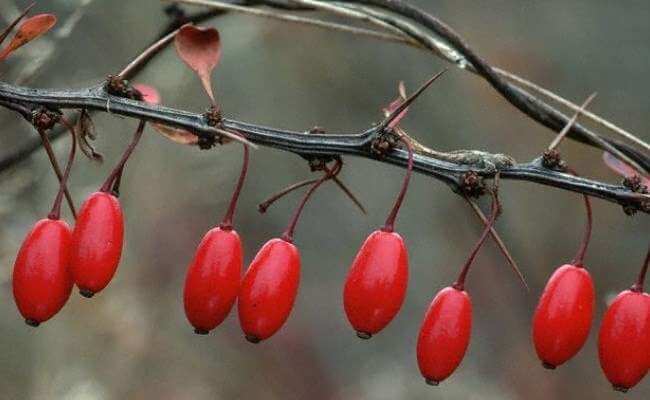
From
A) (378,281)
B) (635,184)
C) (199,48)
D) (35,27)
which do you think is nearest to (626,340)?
(635,184)

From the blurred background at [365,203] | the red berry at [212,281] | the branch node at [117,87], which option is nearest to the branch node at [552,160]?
the red berry at [212,281]

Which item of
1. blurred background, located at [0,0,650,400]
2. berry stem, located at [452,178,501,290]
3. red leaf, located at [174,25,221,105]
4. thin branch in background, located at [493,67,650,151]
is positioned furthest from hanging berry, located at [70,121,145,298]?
blurred background, located at [0,0,650,400]

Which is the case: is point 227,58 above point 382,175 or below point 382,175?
above

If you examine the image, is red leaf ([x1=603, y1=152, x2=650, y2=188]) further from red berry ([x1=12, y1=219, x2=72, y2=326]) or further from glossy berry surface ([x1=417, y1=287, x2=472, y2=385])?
red berry ([x1=12, y1=219, x2=72, y2=326])

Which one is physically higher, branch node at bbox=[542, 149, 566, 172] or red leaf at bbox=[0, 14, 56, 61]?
branch node at bbox=[542, 149, 566, 172]

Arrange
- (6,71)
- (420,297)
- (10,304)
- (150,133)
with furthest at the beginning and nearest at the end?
(420,297), (150,133), (10,304), (6,71)

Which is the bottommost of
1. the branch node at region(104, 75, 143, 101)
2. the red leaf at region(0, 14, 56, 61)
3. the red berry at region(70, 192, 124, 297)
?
the red berry at region(70, 192, 124, 297)

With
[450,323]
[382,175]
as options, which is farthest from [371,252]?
[382,175]

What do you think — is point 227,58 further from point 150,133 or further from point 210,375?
point 210,375

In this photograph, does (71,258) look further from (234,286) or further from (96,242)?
(234,286)

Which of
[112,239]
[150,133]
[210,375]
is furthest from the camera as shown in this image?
[210,375]
